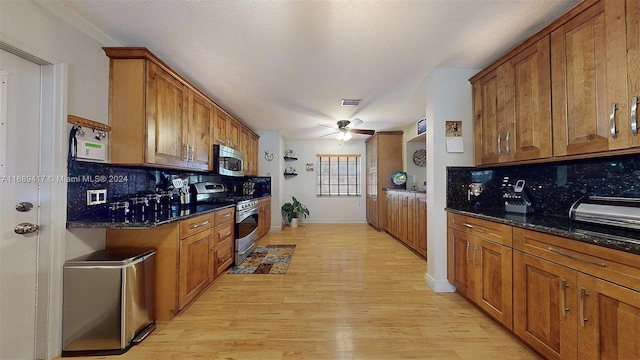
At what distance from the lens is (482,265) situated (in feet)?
6.48

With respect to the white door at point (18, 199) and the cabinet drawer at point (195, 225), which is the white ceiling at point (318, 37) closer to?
the white door at point (18, 199)

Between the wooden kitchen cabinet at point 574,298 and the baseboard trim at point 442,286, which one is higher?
the wooden kitchen cabinet at point 574,298

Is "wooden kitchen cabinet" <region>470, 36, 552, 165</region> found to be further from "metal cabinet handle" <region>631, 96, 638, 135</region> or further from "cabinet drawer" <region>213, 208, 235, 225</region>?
"cabinet drawer" <region>213, 208, 235, 225</region>

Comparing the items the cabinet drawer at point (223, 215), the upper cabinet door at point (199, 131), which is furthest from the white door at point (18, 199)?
the cabinet drawer at point (223, 215)

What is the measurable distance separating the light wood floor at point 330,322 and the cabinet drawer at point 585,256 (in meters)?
0.76

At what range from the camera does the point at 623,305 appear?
106 centimetres

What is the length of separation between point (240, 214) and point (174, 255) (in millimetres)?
1363

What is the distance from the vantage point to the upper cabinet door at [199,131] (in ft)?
9.02

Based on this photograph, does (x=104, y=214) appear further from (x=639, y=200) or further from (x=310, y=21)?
(x=639, y=200)

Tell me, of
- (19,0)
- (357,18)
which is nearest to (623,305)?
(357,18)

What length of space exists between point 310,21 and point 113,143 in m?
1.91

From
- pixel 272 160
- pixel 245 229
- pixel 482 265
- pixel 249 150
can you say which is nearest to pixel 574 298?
pixel 482 265

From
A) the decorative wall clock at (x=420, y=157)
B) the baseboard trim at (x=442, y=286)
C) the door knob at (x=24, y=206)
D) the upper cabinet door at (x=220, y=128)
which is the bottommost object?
the baseboard trim at (x=442, y=286)

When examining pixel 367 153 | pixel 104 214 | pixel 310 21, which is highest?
pixel 310 21
